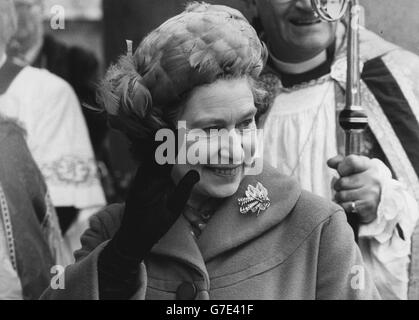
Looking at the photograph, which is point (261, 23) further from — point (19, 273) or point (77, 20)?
point (19, 273)

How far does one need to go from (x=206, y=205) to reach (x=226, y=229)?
3.1 inches

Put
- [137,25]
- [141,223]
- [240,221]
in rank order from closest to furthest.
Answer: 1. [141,223]
2. [240,221]
3. [137,25]

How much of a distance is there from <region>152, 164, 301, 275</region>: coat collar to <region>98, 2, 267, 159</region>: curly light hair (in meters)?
0.21

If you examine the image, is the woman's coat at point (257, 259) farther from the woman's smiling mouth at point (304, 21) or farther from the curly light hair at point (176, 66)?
the woman's smiling mouth at point (304, 21)

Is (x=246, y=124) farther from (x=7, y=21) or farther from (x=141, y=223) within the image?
(x=7, y=21)

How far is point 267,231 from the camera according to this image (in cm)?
169

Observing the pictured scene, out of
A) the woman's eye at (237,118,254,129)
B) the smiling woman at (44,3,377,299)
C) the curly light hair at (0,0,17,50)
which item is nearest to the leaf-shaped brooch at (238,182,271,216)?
the smiling woman at (44,3,377,299)

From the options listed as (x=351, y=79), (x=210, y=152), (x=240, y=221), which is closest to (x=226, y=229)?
(x=240, y=221)

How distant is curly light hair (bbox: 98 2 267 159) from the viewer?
1.57 metres

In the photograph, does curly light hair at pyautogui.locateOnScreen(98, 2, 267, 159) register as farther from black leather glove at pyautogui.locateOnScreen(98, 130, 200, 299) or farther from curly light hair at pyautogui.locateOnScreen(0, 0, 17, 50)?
curly light hair at pyautogui.locateOnScreen(0, 0, 17, 50)

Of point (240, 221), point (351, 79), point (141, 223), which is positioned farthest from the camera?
point (351, 79)

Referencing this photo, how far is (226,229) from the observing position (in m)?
1.67

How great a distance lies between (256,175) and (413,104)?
0.58 meters

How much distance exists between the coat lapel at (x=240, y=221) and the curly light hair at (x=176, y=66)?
0.68 ft
